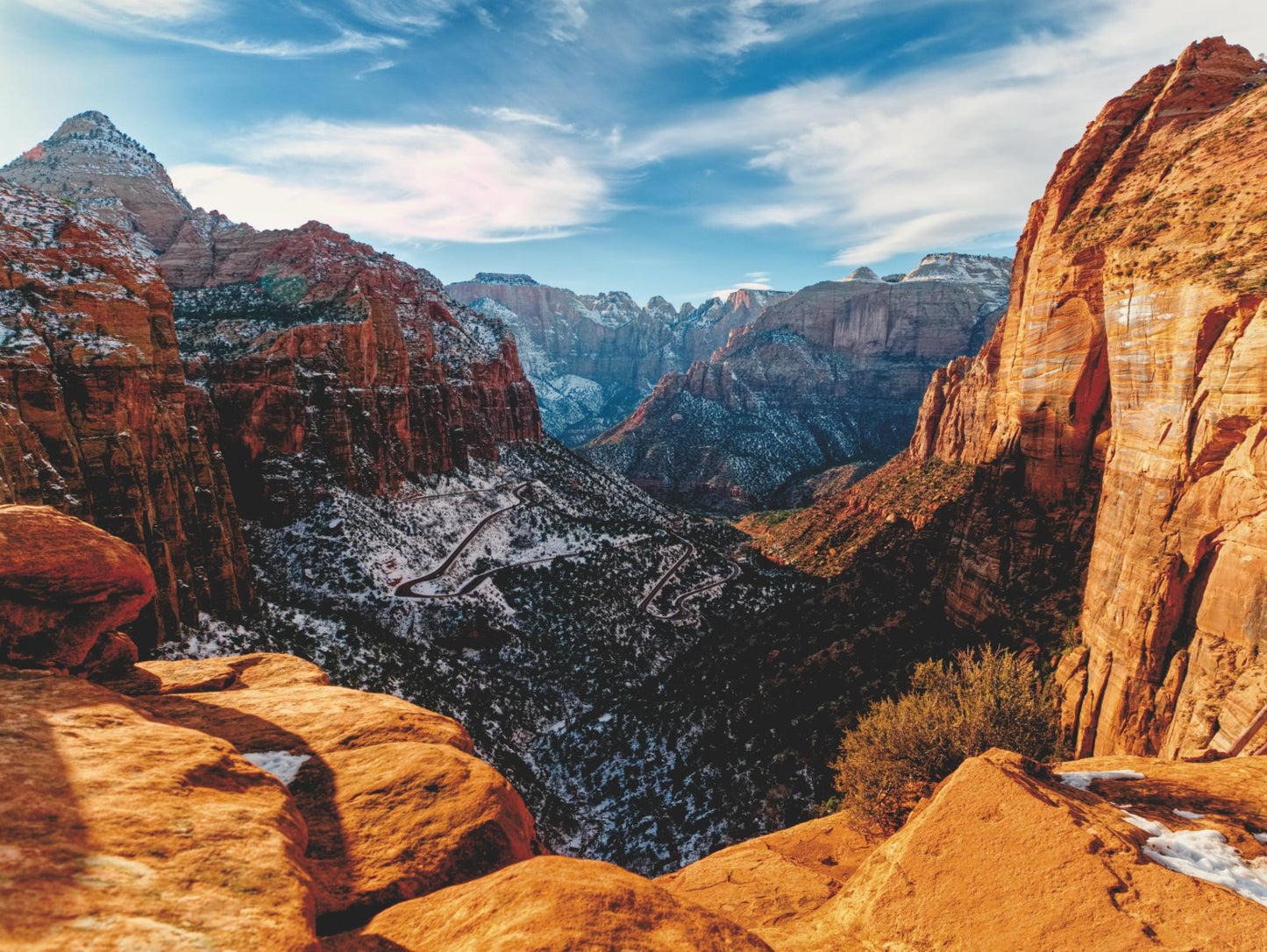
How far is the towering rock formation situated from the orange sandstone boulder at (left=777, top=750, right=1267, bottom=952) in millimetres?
56228

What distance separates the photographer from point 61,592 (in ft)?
33.6

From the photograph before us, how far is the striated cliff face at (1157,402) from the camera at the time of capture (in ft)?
53.1

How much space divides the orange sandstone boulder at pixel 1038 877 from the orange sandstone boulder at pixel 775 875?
1016mm

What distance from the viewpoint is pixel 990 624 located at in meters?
29.2

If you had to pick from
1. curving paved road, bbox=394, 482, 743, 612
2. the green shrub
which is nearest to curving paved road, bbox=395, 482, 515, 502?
curving paved road, bbox=394, 482, 743, 612

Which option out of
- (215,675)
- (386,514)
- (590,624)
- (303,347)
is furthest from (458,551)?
(215,675)

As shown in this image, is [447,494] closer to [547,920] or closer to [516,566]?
[516,566]

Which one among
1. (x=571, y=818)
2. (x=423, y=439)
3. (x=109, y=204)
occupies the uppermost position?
(x=109, y=204)

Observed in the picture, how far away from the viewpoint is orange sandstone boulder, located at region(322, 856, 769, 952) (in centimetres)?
568

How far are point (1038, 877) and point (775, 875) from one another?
6.07 m

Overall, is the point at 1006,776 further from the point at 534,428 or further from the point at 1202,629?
the point at 534,428

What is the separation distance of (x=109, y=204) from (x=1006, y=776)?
124 m

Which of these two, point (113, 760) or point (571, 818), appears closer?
point (113, 760)

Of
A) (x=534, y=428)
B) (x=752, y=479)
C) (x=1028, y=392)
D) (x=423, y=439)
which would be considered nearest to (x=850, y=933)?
(x=1028, y=392)
